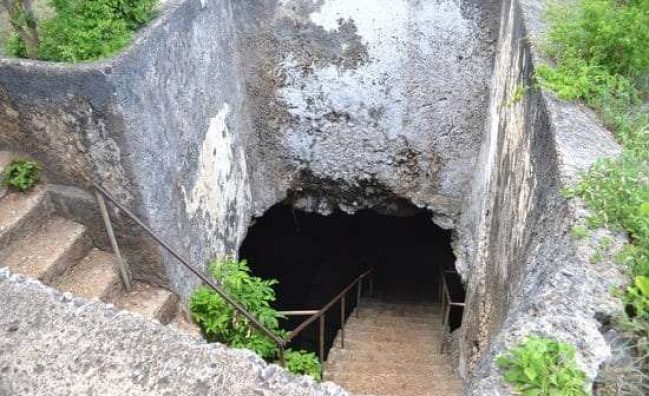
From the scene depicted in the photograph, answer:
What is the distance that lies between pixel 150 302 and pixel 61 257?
73 cm

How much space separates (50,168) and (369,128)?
3.47 m

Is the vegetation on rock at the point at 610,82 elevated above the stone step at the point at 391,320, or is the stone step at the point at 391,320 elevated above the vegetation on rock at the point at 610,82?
the vegetation on rock at the point at 610,82

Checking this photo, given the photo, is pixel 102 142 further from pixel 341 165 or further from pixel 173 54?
pixel 341 165

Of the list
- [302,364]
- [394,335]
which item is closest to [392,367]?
[394,335]

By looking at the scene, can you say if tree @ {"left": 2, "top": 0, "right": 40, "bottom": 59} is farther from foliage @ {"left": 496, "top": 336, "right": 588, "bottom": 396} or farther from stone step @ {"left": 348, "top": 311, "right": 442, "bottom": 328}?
stone step @ {"left": 348, "top": 311, "right": 442, "bottom": 328}

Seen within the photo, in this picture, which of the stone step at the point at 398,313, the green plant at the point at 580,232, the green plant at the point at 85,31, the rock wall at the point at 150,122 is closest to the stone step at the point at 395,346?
the stone step at the point at 398,313

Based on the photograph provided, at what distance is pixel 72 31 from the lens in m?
4.01

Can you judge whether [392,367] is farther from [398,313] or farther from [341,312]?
[398,313]

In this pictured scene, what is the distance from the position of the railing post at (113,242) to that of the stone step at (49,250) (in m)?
0.25

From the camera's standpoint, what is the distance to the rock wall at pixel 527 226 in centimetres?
250

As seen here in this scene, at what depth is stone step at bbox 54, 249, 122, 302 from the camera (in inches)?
169

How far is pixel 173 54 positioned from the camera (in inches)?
180

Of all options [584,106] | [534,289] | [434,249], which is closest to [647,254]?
[534,289]

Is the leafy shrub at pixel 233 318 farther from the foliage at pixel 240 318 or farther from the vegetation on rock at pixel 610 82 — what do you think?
the vegetation on rock at pixel 610 82
